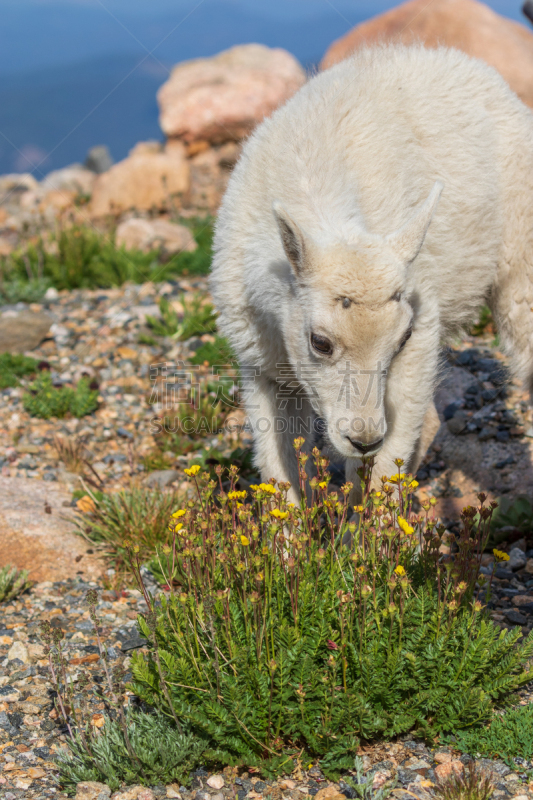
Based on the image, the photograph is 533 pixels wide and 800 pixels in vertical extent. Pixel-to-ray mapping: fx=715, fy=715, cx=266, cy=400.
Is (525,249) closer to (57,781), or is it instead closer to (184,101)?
(57,781)

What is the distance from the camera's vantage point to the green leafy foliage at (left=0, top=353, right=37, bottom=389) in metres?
7.81

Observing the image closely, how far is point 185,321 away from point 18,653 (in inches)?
195

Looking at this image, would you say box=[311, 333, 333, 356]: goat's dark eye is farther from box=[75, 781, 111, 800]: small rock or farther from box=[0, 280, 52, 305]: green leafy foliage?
box=[0, 280, 52, 305]: green leafy foliage

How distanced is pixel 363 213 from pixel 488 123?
1.67 metres

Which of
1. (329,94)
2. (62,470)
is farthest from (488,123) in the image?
(62,470)

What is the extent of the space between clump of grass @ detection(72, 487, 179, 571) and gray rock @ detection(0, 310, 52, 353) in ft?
11.8

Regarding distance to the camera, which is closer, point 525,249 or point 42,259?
point 525,249

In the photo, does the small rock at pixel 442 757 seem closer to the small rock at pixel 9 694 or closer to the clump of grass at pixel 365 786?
the clump of grass at pixel 365 786

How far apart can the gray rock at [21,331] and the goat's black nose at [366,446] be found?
5707 mm

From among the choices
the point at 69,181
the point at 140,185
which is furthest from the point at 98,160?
the point at 140,185

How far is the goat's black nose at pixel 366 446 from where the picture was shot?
371 centimetres

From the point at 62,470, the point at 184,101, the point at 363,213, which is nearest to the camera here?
the point at 363,213

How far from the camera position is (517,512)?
5.30m

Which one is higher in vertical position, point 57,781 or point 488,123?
point 488,123
